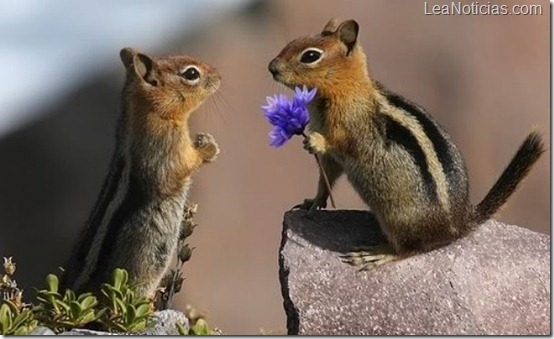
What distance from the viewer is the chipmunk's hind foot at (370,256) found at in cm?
343

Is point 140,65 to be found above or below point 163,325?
above

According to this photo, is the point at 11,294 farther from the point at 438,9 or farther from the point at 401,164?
the point at 438,9

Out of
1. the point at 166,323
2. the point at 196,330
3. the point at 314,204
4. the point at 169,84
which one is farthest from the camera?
the point at 314,204

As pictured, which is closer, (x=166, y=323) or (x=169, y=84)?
(x=166, y=323)

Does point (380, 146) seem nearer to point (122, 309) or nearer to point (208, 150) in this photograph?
point (208, 150)

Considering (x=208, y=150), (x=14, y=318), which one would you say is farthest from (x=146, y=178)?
(x=14, y=318)

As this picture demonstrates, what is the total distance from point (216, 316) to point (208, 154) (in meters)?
1.14

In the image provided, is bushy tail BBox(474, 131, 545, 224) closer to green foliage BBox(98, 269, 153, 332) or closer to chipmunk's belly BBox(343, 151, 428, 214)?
chipmunk's belly BBox(343, 151, 428, 214)

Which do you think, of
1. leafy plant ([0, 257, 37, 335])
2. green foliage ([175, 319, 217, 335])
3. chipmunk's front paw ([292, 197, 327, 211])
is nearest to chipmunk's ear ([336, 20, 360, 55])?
chipmunk's front paw ([292, 197, 327, 211])

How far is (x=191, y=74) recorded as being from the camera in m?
3.52

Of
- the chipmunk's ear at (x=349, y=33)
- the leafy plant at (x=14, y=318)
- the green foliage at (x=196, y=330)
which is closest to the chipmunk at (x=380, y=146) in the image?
the chipmunk's ear at (x=349, y=33)

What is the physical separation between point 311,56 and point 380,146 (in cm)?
35

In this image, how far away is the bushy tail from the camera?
366 centimetres

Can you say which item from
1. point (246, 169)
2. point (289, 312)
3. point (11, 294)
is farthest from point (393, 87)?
point (11, 294)
